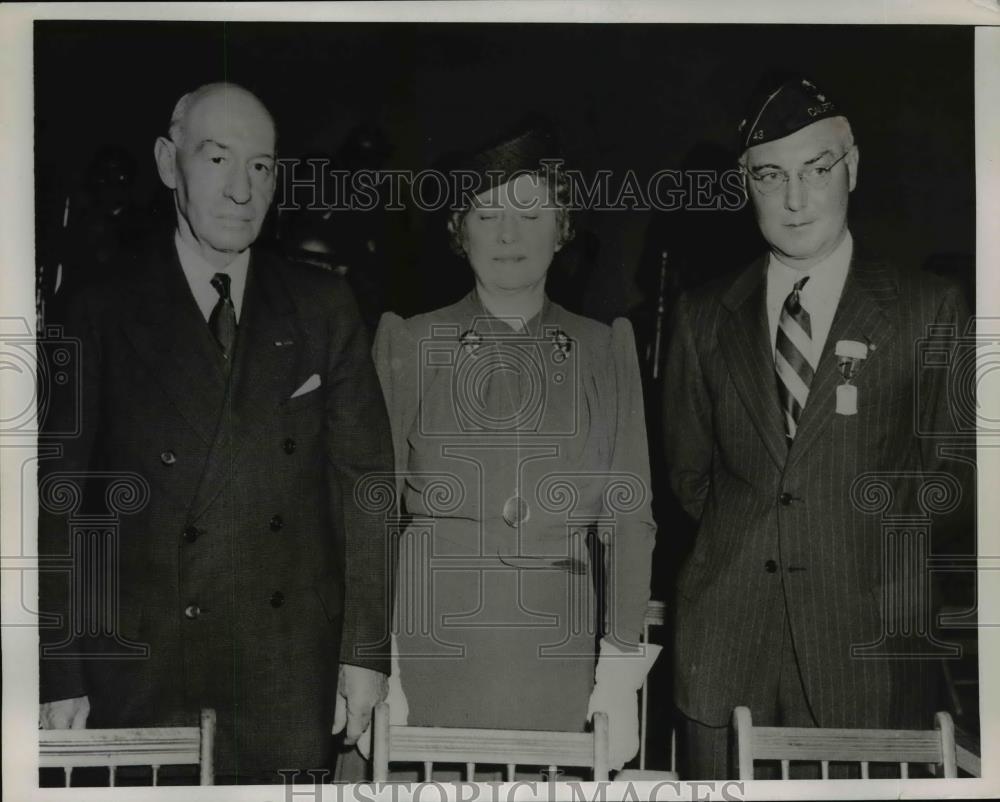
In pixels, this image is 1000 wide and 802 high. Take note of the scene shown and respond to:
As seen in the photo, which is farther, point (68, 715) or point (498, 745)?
point (68, 715)

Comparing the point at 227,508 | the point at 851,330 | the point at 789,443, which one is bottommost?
the point at 227,508

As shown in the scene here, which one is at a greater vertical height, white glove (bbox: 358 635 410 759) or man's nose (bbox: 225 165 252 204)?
man's nose (bbox: 225 165 252 204)

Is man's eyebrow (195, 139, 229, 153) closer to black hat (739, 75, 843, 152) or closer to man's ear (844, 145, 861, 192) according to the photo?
black hat (739, 75, 843, 152)

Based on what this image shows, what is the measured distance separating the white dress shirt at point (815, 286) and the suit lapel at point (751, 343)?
0.06 feet

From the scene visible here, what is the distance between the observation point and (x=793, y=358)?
2.65 metres

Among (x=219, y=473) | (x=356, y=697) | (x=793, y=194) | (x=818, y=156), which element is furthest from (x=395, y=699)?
(x=818, y=156)

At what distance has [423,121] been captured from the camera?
262 centimetres

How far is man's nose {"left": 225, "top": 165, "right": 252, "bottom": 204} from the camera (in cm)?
260

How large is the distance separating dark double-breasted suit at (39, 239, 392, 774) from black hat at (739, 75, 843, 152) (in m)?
0.96

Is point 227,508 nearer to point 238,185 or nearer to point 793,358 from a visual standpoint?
point 238,185

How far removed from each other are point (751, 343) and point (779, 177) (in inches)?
14.7

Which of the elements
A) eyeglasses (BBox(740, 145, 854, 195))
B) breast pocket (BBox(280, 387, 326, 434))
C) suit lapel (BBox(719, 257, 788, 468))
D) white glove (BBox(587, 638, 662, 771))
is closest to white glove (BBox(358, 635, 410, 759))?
white glove (BBox(587, 638, 662, 771))

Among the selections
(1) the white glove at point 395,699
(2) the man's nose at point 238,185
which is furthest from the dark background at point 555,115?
(1) the white glove at point 395,699

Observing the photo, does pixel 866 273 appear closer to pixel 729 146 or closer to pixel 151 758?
pixel 729 146
